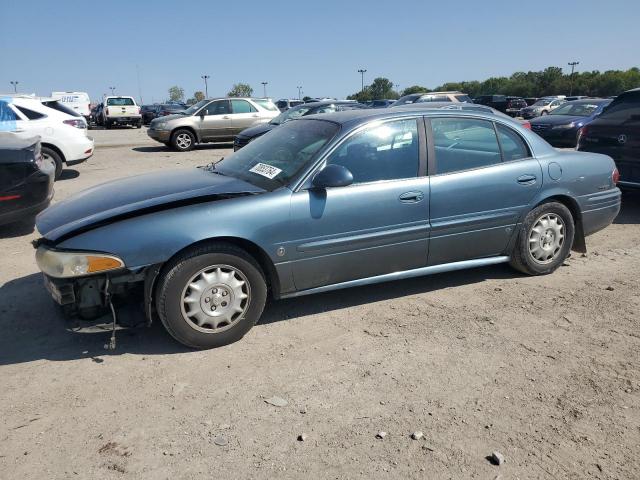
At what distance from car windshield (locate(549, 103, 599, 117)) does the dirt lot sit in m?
12.9

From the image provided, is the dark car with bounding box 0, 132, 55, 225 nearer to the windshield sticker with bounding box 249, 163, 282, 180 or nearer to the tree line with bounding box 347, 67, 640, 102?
the windshield sticker with bounding box 249, 163, 282, 180

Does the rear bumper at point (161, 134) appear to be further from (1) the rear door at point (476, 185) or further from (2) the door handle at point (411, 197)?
(2) the door handle at point (411, 197)

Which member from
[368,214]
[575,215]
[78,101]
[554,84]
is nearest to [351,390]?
[368,214]

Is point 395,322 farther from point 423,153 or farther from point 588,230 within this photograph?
point 588,230

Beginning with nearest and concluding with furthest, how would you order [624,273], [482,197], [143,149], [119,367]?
[119,367] → [482,197] → [624,273] → [143,149]

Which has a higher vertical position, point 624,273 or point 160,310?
point 160,310

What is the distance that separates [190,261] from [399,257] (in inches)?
62.6

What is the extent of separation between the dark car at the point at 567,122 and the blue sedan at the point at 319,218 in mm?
A: 10837

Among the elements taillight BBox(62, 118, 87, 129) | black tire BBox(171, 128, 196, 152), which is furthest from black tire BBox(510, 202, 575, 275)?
black tire BBox(171, 128, 196, 152)

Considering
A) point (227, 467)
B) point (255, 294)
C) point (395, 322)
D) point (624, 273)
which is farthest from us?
point (624, 273)

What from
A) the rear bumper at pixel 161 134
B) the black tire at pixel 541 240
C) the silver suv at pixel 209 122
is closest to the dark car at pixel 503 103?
the silver suv at pixel 209 122

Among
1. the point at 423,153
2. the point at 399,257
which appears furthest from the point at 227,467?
the point at 423,153

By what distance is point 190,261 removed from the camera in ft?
10.9

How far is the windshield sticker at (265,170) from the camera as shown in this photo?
388cm
